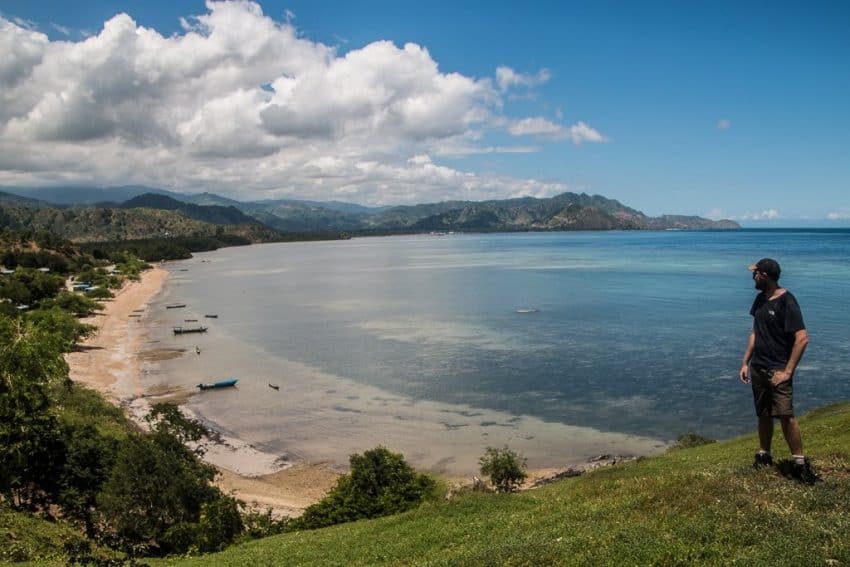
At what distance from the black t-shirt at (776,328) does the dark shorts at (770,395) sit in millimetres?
211

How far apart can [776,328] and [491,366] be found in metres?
47.9

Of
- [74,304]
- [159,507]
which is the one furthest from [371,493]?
[74,304]

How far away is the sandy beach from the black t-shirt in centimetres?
2367

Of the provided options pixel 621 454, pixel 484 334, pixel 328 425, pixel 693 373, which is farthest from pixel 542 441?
pixel 484 334

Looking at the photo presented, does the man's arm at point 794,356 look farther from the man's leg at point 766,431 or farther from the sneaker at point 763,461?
the sneaker at point 763,461

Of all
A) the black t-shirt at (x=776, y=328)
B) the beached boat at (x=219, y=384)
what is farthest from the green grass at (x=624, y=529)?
the beached boat at (x=219, y=384)

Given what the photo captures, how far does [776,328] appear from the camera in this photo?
1145 centimetres

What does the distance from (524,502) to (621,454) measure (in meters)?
23.2

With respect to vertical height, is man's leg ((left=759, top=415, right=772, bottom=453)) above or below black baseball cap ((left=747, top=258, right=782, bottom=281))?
below

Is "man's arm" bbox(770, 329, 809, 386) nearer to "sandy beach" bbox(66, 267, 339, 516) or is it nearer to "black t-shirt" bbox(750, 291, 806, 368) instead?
"black t-shirt" bbox(750, 291, 806, 368)

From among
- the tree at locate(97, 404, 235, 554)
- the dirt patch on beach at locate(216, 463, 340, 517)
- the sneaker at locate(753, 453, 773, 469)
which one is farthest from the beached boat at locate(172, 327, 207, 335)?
the sneaker at locate(753, 453, 773, 469)

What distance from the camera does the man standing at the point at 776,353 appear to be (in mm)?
11219

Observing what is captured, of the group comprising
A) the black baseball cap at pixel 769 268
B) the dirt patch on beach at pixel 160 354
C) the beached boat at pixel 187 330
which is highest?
the black baseball cap at pixel 769 268

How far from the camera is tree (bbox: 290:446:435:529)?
22609mm
